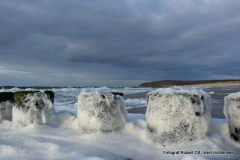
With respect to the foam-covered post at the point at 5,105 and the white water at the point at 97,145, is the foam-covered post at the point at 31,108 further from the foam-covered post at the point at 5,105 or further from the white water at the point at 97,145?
the foam-covered post at the point at 5,105

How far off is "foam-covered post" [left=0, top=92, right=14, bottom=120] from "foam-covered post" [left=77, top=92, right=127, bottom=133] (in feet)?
7.41

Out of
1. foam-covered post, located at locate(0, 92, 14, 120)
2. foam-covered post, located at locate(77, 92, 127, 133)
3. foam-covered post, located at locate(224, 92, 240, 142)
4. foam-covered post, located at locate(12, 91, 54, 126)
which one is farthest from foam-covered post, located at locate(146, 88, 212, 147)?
foam-covered post, located at locate(0, 92, 14, 120)

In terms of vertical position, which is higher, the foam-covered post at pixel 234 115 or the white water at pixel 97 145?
the foam-covered post at pixel 234 115

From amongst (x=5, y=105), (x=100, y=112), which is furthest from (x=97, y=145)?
(x=5, y=105)

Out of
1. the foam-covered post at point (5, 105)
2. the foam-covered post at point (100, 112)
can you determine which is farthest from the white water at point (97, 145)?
the foam-covered post at point (5, 105)

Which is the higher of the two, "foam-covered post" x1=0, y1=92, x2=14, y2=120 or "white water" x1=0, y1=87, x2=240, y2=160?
"foam-covered post" x1=0, y1=92, x2=14, y2=120

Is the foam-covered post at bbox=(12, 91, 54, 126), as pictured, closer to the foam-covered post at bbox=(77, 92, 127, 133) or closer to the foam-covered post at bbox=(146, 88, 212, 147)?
the foam-covered post at bbox=(77, 92, 127, 133)

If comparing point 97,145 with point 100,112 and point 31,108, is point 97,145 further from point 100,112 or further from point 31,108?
point 31,108

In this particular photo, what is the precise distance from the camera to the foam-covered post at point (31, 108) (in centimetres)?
431

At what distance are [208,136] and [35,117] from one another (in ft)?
10.9

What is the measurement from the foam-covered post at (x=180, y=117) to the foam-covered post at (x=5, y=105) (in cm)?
363

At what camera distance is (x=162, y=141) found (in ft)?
10.7

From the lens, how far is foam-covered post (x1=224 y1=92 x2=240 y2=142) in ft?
→ 10.6

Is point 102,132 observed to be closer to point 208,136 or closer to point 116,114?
point 116,114
